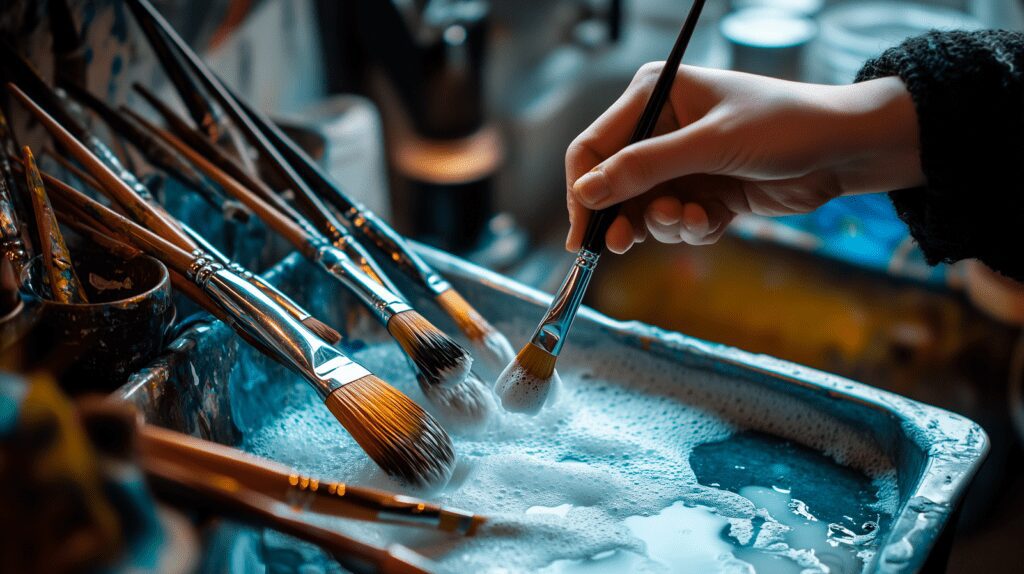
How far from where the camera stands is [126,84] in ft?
2.55

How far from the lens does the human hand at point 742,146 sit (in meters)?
0.54

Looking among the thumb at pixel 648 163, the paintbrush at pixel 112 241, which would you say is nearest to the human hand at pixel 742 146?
the thumb at pixel 648 163

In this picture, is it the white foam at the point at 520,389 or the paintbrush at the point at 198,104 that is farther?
the paintbrush at the point at 198,104

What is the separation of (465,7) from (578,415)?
2.65ft

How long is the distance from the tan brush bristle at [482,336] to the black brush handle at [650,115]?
0.29 ft

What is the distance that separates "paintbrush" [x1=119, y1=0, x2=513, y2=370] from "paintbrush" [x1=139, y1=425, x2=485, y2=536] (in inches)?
7.5

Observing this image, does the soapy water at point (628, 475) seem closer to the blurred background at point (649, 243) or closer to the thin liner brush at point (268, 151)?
the thin liner brush at point (268, 151)

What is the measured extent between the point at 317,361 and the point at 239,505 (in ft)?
0.56

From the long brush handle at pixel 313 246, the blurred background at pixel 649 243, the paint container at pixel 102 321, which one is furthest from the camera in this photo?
the blurred background at pixel 649 243

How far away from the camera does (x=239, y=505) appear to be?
0.35 metres

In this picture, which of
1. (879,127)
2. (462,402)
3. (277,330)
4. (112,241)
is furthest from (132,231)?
(879,127)

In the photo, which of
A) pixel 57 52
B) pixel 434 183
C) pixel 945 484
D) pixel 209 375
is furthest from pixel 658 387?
pixel 434 183

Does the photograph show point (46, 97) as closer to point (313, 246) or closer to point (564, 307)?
point (313, 246)

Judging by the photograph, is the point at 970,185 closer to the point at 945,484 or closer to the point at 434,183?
the point at 945,484
